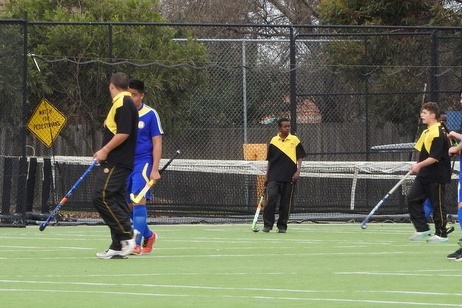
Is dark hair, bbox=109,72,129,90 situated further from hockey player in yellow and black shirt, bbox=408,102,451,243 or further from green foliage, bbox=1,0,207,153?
green foliage, bbox=1,0,207,153

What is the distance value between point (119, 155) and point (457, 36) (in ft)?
40.2

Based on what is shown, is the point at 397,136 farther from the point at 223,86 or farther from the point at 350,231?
the point at 350,231

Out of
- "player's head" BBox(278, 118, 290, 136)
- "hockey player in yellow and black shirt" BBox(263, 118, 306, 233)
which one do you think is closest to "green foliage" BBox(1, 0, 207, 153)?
"player's head" BBox(278, 118, 290, 136)

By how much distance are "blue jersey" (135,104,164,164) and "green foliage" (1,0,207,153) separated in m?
8.25

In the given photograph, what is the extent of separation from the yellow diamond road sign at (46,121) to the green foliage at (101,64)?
0.55 m

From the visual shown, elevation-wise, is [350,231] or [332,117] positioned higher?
[332,117]

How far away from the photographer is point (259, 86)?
25.1m

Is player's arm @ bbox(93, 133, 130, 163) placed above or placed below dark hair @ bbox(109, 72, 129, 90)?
below

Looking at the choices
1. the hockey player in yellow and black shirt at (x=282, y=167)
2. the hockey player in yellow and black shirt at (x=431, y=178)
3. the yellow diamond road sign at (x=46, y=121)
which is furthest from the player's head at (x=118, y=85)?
the yellow diamond road sign at (x=46, y=121)

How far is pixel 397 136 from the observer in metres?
25.2

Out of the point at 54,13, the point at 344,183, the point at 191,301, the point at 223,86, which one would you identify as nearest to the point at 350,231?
the point at 344,183

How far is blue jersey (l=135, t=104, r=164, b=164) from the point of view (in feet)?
47.7

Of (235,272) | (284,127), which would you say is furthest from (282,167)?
(235,272)

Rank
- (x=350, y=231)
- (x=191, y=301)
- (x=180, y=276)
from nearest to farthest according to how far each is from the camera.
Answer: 1. (x=191, y=301)
2. (x=180, y=276)
3. (x=350, y=231)
